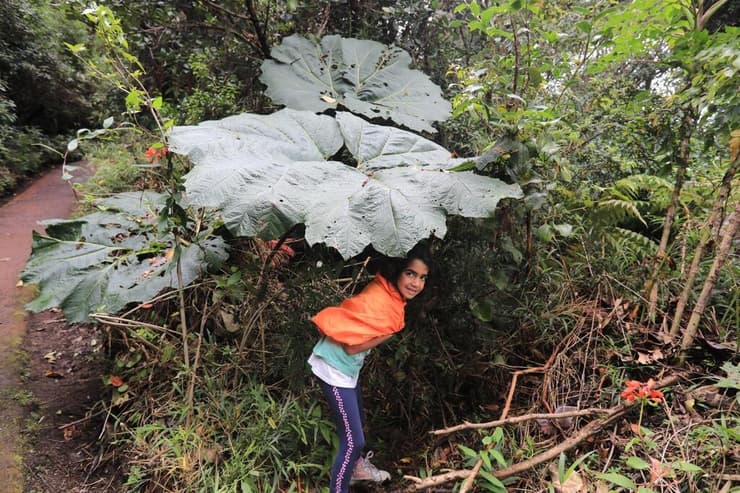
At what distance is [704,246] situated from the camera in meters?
1.93

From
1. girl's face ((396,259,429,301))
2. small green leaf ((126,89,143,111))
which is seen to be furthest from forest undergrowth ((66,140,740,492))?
small green leaf ((126,89,143,111))

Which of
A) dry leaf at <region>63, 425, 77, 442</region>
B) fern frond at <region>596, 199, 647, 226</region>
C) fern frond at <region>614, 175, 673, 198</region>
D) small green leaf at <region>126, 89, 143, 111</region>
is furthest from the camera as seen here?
fern frond at <region>614, 175, 673, 198</region>

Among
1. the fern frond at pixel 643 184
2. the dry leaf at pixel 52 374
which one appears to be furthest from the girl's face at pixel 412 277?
the dry leaf at pixel 52 374

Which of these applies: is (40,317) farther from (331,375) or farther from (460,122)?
(460,122)

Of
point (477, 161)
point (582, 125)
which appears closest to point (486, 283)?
point (477, 161)

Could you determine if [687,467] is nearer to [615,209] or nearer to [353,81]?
[615,209]

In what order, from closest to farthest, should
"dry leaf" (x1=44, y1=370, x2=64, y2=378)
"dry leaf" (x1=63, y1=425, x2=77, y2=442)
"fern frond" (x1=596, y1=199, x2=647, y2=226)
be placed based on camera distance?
1. "fern frond" (x1=596, y1=199, x2=647, y2=226)
2. "dry leaf" (x1=63, y1=425, x2=77, y2=442)
3. "dry leaf" (x1=44, y1=370, x2=64, y2=378)

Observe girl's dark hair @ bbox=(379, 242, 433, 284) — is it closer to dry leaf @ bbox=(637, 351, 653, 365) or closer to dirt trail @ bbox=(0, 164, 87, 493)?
dry leaf @ bbox=(637, 351, 653, 365)

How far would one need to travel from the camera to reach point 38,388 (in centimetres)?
270

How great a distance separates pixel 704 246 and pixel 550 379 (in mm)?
919

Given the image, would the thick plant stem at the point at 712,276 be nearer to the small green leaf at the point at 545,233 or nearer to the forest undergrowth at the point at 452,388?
the forest undergrowth at the point at 452,388

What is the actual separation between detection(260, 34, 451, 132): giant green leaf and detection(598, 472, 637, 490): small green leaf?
1852mm

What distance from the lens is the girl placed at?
69.4 inches

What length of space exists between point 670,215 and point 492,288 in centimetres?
101
